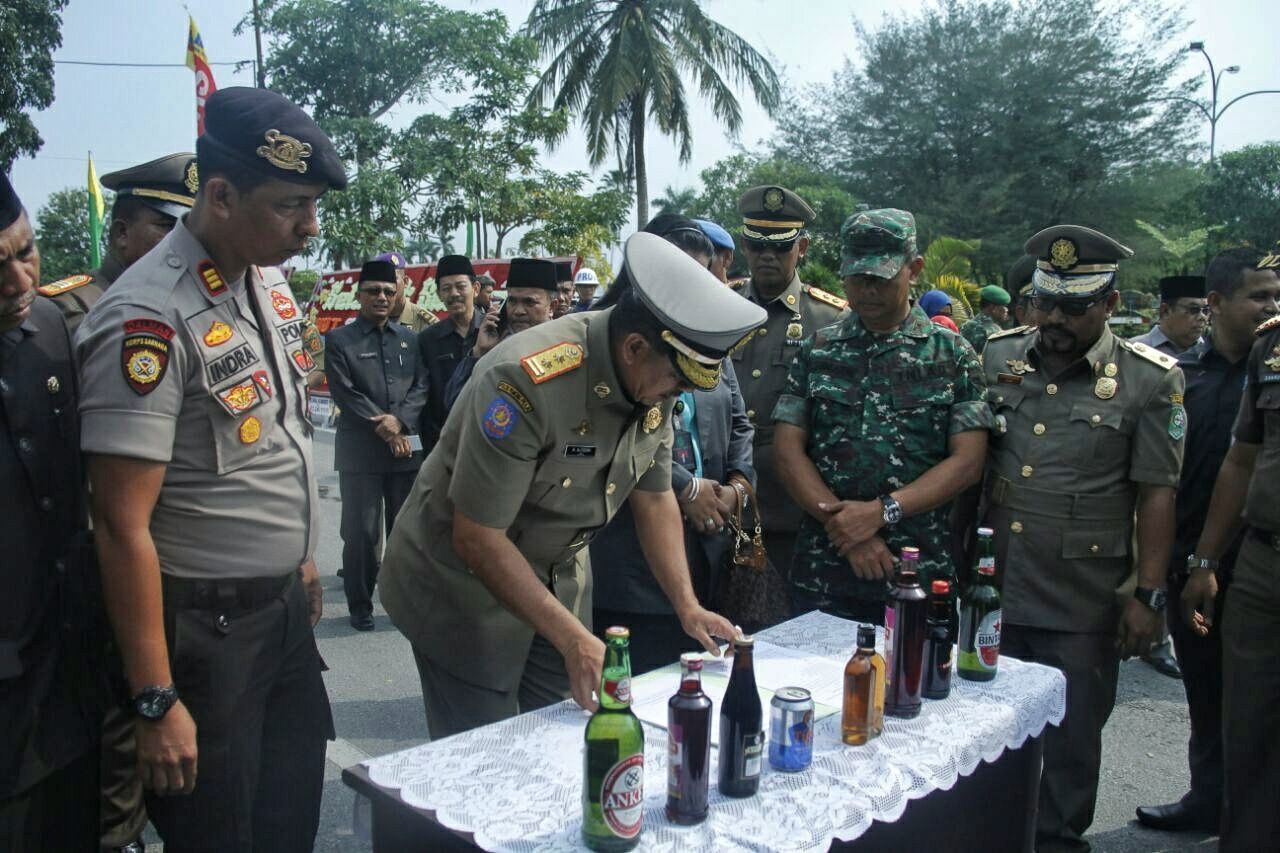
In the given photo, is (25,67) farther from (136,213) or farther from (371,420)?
(136,213)

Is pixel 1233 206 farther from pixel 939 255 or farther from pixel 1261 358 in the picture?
pixel 1261 358

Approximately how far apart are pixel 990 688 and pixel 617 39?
73.4ft

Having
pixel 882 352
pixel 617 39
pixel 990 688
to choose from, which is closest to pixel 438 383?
pixel 882 352

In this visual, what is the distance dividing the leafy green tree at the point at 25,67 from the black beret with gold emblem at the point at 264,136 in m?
19.2

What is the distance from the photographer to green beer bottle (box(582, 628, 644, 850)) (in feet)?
5.30

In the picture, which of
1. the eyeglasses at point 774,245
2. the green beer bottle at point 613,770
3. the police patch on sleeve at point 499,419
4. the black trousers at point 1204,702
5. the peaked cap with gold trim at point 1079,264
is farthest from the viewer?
the eyeglasses at point 774,245

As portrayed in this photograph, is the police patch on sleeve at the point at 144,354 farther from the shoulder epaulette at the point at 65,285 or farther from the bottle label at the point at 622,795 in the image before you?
the shoulder epaulette at the point at 65,285

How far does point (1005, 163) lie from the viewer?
A: 25.9 m

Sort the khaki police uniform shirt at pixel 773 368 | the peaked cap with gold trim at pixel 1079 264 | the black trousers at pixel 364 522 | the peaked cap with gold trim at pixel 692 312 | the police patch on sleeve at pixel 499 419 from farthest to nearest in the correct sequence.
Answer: the black trousers at pixel 364 522 < the khaki police uniform shirt at pixel 773 368 < the peaked cap with gold trim at pixel 1079 264 < the police patch on sleeve at pixel 499 419 < the peaked cap with gold trim at pixel 692 312

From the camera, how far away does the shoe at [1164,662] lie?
5160mm

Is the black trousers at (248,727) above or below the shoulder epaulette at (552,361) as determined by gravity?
below

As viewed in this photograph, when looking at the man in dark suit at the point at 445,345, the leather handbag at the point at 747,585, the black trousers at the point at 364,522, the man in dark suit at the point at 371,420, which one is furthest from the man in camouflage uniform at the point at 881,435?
the man in dark suit at the point at 445,345

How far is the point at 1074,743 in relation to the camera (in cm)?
318

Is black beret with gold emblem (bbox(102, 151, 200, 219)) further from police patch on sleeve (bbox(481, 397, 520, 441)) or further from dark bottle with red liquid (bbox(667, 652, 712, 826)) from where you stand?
dark bottle with red liquid (bbox(667, 652, 712, 826))
